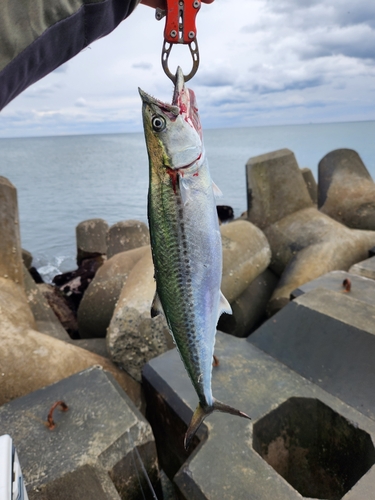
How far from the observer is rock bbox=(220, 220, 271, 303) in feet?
18.7

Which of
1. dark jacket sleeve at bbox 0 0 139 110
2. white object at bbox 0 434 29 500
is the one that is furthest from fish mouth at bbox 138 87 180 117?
white object at bbox 0 434 29 500

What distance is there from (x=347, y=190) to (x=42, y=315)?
6619 mm

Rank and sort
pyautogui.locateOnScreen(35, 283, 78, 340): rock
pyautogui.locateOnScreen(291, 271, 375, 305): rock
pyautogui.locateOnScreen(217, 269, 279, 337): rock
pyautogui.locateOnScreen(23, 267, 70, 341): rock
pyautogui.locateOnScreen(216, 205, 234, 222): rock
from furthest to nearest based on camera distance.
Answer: pyautogui.locateOnScreen(216, 205, 234, 222): rock < pyautogui.locateOnScreen(35, 283, 78, 340): rock < pyautogui.locateOnScreen(217, 269, 279, 337): rock < pyautogui.locateOnScreen(23, 267, 70, 341): rock < pyautogui.locateOnScreen(291, 271, 375, 305): rock

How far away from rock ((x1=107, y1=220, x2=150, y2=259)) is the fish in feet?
20.8

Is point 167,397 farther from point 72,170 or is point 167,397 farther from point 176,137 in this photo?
Result: point 72,170

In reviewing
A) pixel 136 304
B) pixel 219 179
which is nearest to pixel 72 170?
pixel 219 179

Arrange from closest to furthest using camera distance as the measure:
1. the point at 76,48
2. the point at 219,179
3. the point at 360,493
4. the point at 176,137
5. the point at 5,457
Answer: the point at 176,137 → the point at 5,457 → the point at 76,48 → the point at 360,493 → the point at 219,179

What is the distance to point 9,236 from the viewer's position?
5.30m

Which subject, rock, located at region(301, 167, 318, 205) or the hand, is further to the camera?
rock, located at region(301, 167, 318, 205)

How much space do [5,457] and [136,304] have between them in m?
2.58

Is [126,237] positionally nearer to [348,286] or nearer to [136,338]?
[136,338]

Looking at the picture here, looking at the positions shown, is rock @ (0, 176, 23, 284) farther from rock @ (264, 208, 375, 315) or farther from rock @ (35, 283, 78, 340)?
rock @ (264, 208, 375, 315)

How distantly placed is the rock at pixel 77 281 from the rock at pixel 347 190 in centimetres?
543

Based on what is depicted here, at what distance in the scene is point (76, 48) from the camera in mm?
1961
